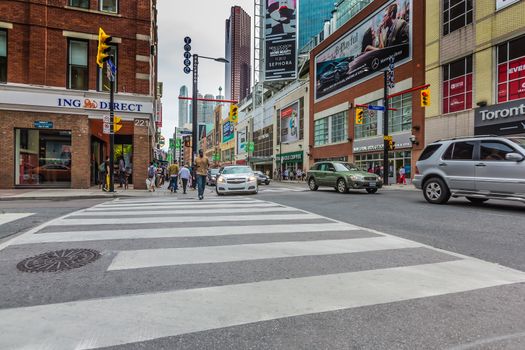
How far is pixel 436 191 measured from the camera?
9875 mm

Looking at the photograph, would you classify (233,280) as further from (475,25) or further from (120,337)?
(475,25)

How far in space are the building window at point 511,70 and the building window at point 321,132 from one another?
22.2 meters

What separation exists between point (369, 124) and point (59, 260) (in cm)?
3218

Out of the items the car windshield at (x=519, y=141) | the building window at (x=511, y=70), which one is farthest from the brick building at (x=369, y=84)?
the car windshield at (x=519, y=141)

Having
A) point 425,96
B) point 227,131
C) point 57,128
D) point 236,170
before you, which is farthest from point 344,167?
point 227,131

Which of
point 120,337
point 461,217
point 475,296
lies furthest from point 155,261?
point 461,217

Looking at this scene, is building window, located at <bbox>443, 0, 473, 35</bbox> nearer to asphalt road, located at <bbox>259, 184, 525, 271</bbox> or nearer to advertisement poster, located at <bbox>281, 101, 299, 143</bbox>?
asphalt road, located at <bbox>259, 184, 525, 271</bbox>

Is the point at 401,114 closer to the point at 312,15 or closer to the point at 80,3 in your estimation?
the point at 80,3

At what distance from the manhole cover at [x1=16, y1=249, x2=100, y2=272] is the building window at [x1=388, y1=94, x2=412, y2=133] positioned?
91.4 feet

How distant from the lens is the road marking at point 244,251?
147 inches

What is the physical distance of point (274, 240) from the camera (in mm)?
4848

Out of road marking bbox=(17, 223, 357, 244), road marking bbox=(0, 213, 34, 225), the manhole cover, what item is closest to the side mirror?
road marking bbox=(17, 223, 357, 244)

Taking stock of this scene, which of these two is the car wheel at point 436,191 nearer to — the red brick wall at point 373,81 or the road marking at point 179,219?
the road marking at point 179,219

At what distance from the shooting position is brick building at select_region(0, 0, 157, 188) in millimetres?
16250
